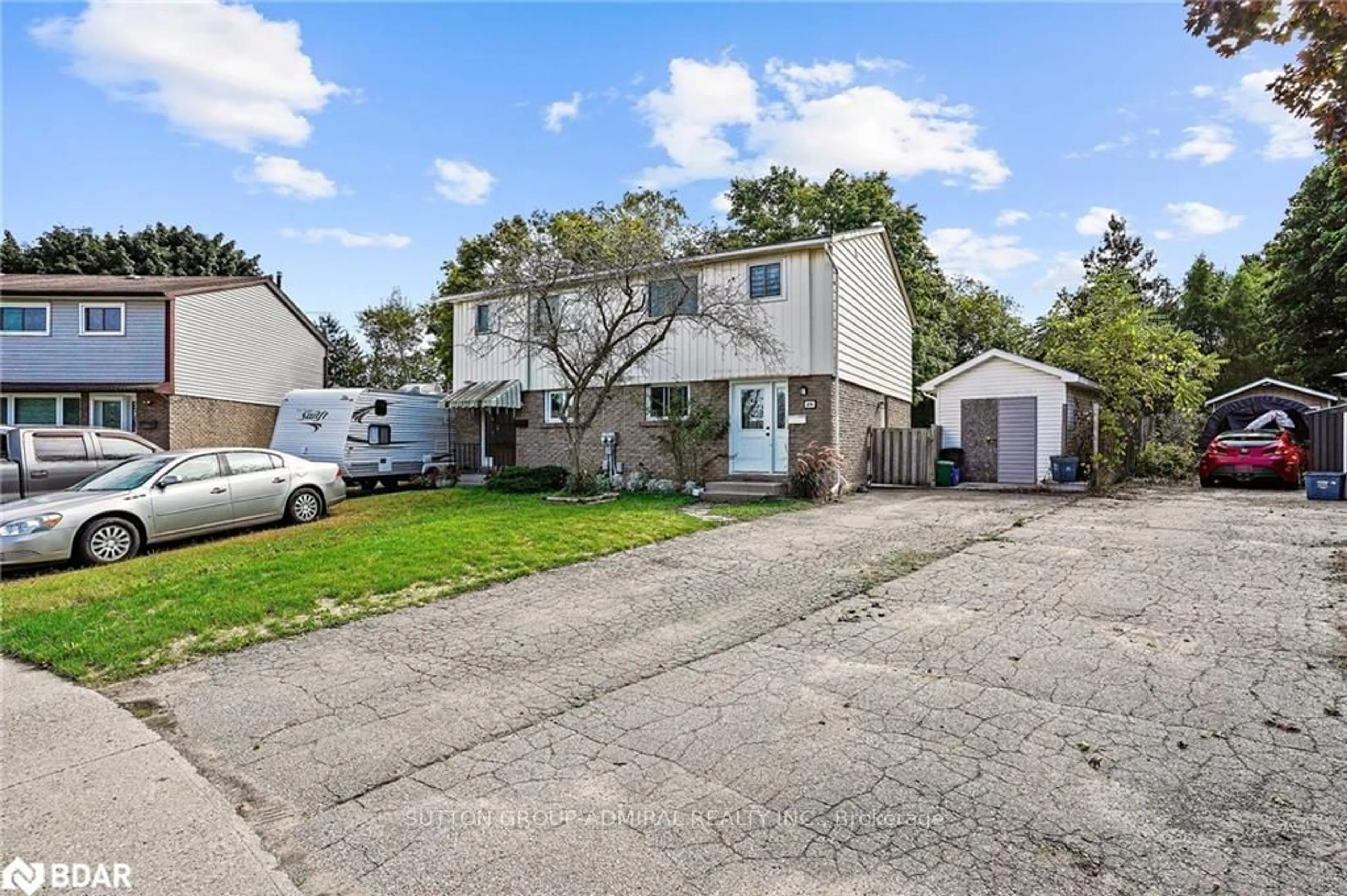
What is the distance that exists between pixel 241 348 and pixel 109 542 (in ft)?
51.0

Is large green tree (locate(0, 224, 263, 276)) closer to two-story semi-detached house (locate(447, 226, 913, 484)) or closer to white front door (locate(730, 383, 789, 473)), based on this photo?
two-story semi-detached house (locate(447, 226, 913, 484))

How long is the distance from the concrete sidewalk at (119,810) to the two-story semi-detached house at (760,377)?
12.7m

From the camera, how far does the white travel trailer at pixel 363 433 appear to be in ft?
58.9

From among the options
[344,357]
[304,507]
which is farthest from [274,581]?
[344,357]

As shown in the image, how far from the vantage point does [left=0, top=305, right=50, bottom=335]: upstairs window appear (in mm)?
19797

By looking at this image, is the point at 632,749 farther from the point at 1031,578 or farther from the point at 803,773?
the point at 1031,578

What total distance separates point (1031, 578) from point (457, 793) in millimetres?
6185

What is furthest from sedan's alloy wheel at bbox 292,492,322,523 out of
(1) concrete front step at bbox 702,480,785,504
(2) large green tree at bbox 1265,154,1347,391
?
(2) large green tree at bbox 1265,154,1347,391

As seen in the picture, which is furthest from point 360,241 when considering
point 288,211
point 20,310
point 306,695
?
point 306,695

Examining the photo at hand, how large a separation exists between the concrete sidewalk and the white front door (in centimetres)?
1260

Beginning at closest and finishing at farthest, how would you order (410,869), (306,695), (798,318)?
1. (410,869)
2. (306,695)
3. (798,318)

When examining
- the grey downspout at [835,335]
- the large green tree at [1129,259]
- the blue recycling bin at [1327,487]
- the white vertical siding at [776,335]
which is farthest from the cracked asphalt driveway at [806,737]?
the large green tree at [1129,259]

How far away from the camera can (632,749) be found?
11.6 feet

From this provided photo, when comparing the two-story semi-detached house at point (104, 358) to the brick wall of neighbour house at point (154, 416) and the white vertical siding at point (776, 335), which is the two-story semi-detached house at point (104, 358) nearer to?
the brick wall of neighbour house at point (154, 416)
